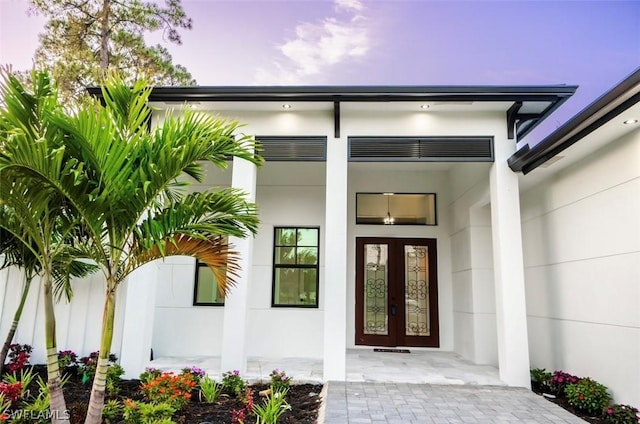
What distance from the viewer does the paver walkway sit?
157 inches

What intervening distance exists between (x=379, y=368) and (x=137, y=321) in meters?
3.67

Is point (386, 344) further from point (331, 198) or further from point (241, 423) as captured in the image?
point (241, 423)

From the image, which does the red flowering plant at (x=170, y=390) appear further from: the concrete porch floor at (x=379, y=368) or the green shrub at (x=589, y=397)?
the green shrub at (x=589, y=397)

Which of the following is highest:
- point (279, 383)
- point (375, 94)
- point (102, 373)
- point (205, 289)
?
point (375, 94)

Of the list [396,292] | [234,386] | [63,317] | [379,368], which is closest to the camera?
[234,386]

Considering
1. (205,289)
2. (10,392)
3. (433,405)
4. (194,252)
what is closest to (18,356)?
(10,392)

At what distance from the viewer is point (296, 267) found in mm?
7758

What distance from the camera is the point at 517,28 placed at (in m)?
13.8

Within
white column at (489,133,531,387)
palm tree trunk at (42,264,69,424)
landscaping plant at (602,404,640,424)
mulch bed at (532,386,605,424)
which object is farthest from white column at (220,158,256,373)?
landscaping plant at (602,404,640,424)

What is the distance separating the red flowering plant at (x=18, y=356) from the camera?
511 centimetres

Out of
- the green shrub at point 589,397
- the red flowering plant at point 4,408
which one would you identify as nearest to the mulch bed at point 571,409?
the green shrub at point 589,397

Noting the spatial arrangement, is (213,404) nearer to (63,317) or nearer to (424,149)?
(63,317)

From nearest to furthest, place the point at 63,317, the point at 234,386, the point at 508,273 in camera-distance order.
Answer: the point at 234,386, the point at 508,273, the point at 63,317

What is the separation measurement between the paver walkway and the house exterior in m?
0.55
